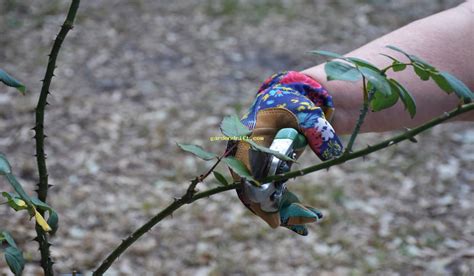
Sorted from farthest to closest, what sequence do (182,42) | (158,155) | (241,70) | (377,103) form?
(182,42) < (241,70) < (158,155) < (377,103)

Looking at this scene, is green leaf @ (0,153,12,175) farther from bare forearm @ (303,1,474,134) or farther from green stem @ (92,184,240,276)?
bare forearm @ (303,1,474,134)

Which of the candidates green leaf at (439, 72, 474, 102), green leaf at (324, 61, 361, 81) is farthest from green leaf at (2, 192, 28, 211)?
green leaf at (439, 72, 474, 102)

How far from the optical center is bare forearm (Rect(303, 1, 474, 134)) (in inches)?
46.3

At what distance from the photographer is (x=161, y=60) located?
376 cm

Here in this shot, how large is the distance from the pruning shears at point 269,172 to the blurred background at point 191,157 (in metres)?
1.41

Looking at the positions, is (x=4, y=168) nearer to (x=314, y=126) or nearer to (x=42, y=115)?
(x=42, y=115)

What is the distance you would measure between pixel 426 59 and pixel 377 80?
608mm

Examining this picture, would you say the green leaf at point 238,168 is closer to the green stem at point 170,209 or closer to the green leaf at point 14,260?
the green stem at point 170,209

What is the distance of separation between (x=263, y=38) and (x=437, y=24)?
2811 millimetres

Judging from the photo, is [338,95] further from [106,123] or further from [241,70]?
[241,70]

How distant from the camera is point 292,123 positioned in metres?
1.01

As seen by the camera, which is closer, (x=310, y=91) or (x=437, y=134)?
(x=310, y=91)

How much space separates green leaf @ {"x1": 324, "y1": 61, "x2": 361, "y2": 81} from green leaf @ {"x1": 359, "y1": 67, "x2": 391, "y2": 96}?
0.01 meters

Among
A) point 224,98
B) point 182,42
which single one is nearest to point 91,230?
point 224,98
